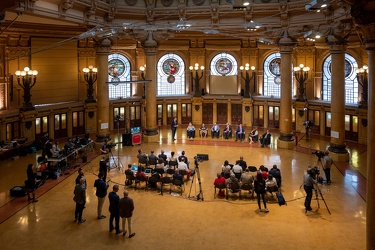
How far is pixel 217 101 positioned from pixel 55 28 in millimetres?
14808

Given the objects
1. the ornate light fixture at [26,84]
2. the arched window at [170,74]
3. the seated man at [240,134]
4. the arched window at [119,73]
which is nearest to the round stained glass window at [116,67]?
the arched window at [119,73]

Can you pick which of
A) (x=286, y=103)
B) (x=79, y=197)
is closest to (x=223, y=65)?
(x=286, y=103)

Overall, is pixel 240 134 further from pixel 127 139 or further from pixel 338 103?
pixel 127 139

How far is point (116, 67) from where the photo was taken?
106 ft

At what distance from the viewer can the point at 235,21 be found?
2364cm

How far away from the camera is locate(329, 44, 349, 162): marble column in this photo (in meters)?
20.8

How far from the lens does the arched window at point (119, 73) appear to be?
1256 inches

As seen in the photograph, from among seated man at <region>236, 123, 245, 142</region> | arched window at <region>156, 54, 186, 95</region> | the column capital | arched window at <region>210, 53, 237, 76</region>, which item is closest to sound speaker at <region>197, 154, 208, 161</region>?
seated man at <region>236, 123, 245, 142</region>

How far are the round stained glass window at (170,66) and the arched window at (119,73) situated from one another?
11.1 feet

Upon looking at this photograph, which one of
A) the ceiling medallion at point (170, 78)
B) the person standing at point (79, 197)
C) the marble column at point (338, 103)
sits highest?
the ceiling medallion at point (170, 78)

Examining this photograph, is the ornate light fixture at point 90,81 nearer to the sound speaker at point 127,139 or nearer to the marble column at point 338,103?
the sound speaker at point 127,139

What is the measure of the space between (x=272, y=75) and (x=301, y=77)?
432cm

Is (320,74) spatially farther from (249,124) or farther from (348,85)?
(249,124)

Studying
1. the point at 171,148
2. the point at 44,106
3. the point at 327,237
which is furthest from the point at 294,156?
the point at 44,106
